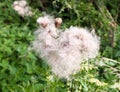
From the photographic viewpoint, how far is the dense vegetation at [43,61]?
285 cm

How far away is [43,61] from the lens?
288cm

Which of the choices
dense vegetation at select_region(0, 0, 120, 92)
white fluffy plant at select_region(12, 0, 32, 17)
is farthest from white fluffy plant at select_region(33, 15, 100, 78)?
white fluffy plant at select_region(12, 0, 32, 17)

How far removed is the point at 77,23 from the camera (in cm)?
373

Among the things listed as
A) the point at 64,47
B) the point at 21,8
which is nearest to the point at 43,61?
the point at 64,47

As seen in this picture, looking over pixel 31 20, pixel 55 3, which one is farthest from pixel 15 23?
pixel 55 3

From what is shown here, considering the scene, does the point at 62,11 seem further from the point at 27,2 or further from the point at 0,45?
the point at 0,45

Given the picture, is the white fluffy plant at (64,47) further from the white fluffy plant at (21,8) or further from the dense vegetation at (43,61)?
the white fluffy plant at (21,8)

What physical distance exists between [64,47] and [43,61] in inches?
19.3

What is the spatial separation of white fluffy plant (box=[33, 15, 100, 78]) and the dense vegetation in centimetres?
22

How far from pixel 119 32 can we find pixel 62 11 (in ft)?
1.75

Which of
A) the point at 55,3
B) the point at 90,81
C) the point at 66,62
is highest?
the point at 55,3

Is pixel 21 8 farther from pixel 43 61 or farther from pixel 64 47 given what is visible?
pixel 64 47

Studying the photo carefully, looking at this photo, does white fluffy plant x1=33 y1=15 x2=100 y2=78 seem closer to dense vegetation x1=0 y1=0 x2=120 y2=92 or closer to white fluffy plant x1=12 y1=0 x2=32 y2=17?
dense vegetation x1=0 y1=0 x2=120 y2=92

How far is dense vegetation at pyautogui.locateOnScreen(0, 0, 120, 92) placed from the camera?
2852mm
